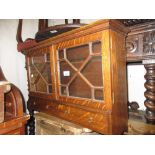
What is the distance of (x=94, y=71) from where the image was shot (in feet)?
3.51

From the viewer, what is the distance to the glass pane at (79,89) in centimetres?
111

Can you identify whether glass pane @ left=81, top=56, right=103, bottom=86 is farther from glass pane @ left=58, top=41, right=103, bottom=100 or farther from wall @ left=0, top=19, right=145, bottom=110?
wall @ left=0, top=19, right=145, bottom=110

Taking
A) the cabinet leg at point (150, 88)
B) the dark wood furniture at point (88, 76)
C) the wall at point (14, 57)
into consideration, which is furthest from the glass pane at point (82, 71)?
the wall at point (14, 57)

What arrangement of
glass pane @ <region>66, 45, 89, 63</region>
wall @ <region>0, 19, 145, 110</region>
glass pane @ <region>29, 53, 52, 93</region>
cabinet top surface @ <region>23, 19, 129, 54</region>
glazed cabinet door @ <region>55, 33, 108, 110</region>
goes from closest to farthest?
cabinet top surface @ <region>23, 19, 129, 54</region> < glazed cabinet door @ <region>55, 33, 108, 110</region> < glass pane @ <region>66, 45, 89, 63</region> < glass pane @ <region>29, 53, 52, 93</region> < wall @ <region>0, 19, 145, 110</region>

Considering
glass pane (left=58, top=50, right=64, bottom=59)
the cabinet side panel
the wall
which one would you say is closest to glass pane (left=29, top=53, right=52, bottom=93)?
glass pane (left=58, top=50, right=64, bottom=59)

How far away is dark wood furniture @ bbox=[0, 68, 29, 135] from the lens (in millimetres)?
680

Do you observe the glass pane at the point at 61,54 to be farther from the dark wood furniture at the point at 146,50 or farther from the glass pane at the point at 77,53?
the dark wood furniture at the point at 146,50

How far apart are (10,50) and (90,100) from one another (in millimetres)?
1172

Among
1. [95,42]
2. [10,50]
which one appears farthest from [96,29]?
[10,50]

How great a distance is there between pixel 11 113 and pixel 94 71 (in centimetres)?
56

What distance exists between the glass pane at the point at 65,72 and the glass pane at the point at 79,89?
2.3 inches
